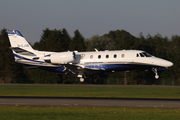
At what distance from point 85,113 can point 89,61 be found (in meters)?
23.4

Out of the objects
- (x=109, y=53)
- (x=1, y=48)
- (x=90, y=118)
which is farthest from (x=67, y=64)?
(x=1, y=48)

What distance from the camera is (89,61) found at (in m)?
38.7

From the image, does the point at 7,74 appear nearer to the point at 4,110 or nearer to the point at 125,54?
the point at 125,54

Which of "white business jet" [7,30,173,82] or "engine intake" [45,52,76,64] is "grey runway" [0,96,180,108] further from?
"engine intake" [45,52,76,64]

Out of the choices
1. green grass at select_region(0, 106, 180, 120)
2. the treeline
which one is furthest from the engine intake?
green grass at select_region(0, 106, 180, 120)

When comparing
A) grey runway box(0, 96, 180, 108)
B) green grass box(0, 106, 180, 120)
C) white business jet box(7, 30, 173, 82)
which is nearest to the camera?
green grass box(0, 106, 180, 120)

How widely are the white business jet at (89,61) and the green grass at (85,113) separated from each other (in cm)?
2036

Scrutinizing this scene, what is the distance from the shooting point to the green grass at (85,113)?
46.9 ft

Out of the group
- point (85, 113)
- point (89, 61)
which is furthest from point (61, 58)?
point (85, 113)

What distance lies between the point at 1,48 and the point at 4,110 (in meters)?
49.2

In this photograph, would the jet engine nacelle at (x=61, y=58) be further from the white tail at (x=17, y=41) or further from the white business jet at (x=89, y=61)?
the white tail at (x=17, y=41)

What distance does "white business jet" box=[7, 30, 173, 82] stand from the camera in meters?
36.7

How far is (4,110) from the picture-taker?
16188 mm

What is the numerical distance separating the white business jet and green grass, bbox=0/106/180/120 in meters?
20.4
